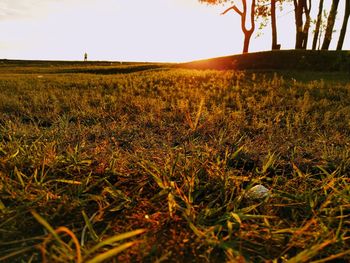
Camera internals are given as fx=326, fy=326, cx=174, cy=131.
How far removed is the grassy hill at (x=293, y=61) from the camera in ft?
55.9

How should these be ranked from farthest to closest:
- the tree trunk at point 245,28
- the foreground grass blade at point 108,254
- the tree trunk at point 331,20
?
the tree trunk at point 245,28
the tree trunk at point 331,20
the foreground grass blade at point 108,254

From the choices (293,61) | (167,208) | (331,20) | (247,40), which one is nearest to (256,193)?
(167,208)

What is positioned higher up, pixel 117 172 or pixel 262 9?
pixel 262 9

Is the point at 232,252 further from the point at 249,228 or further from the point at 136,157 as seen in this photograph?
the point at 136,157

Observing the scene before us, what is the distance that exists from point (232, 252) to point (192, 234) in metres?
0.24

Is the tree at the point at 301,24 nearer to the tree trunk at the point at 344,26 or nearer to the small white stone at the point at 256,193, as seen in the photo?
the tree trunk at the point at 344,26

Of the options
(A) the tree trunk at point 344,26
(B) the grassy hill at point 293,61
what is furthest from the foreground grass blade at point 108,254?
(A) the tree trunk at point 344,26

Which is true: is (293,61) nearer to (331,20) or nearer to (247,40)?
(331,20)

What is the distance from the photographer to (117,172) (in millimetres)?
2287

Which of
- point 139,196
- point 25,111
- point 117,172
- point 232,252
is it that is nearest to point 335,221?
point 232,252

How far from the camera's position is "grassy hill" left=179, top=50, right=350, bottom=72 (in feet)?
55.9

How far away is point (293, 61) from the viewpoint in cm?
1806

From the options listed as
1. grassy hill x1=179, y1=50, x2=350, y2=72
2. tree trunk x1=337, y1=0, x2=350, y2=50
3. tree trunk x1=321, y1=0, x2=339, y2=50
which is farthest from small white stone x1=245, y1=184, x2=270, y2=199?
tree trunk x1=321, y1=0, x2=339, y2=50

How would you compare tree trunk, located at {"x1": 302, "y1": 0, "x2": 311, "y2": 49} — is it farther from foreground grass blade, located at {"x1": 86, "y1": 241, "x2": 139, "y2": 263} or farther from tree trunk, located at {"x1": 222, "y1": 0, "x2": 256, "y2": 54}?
foreground grass blade, located at {"x1": 86, "y1": 241, "x2": 139, "y2": 263}
